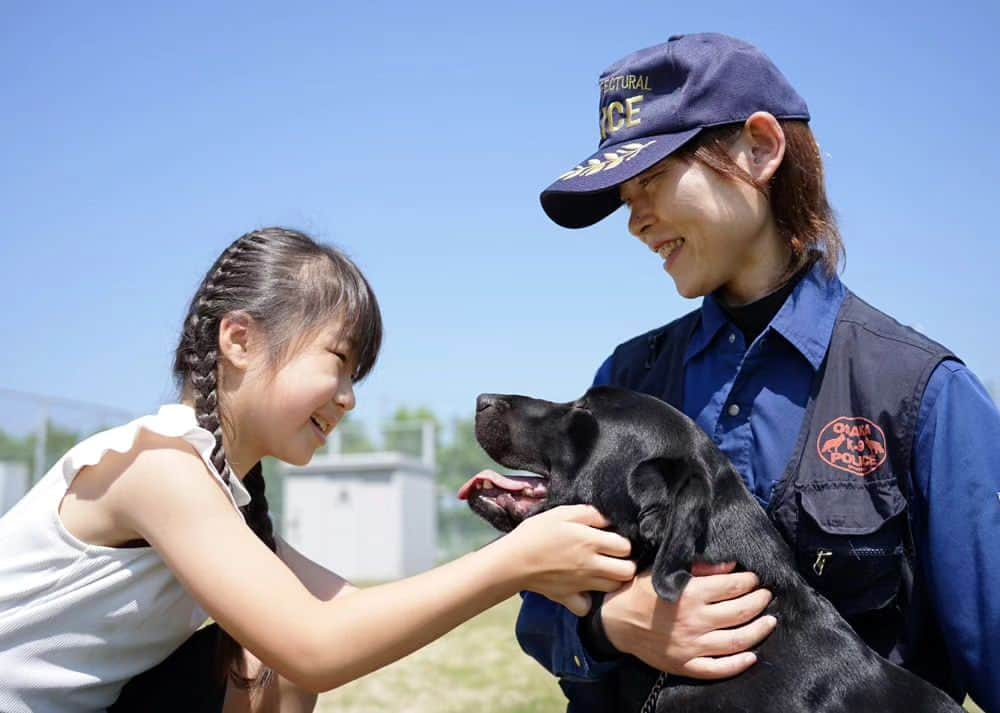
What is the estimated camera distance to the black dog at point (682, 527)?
2.44 m

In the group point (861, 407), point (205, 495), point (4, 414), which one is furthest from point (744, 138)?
point (4, 414)

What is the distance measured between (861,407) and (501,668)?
4.83m

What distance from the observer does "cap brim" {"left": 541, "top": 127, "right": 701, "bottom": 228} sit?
2.88 metres

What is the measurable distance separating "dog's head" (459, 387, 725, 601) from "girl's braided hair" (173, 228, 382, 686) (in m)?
0.50

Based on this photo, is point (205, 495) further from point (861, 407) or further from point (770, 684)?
point (861, 407)

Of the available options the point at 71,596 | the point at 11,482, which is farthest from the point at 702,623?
the point at 11,482

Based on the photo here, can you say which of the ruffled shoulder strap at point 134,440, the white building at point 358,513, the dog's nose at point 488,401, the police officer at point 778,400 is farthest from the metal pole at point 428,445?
the ruffled shoulder strap at point 134,440

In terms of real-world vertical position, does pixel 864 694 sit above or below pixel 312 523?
above

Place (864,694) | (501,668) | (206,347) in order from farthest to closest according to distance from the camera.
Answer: (501,668)
(206,347)
(864,694)

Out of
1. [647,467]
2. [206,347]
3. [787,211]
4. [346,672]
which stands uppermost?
[787,211]

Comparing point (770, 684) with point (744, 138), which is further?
point (744, 138)

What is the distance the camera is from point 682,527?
98.1 inches

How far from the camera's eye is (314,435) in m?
2.87

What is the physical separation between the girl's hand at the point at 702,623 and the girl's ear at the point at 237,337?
1.18 metres
